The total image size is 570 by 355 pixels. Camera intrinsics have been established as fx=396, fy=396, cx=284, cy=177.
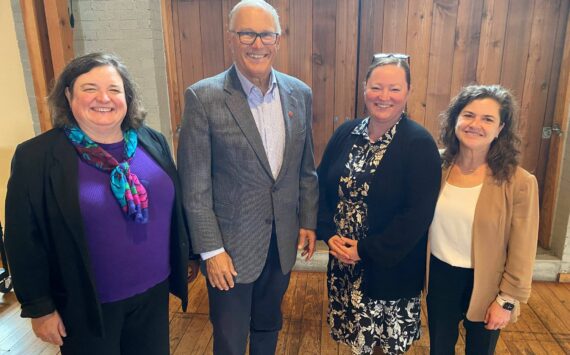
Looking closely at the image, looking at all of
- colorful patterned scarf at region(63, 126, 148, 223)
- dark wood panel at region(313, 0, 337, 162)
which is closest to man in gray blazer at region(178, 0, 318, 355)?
colorful patterned scarf at region(63, 126, 148, 223)

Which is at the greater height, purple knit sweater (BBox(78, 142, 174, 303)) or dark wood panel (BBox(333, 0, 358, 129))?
dark wood panel (BBox(333, 0, 358, 129))

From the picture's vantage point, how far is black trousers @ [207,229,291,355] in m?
1.53

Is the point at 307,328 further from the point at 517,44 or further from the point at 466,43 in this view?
the point at 517,44

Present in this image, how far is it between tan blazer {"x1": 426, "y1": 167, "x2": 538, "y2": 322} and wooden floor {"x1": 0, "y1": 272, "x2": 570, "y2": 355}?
905mm

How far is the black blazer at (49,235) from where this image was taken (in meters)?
1.13

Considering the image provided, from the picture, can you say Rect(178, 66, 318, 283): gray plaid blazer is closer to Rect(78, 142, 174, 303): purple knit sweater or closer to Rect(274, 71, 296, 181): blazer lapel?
Rect(274, 71, 296, 181): blazer lapel

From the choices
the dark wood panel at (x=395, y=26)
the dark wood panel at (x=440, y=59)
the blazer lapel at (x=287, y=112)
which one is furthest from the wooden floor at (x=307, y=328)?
the dark wood panel at (x=395, y=26)

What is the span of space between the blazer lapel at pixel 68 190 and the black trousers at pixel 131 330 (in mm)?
232

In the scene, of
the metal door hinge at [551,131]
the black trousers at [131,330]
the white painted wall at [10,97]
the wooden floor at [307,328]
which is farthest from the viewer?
the white painted wall at [10,97]

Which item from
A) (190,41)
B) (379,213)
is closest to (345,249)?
(379,213)

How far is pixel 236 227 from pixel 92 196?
1.64 feet

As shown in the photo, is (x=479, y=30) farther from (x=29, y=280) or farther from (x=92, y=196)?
(x=29, y=280)

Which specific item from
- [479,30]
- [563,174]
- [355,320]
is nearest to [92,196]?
[355,320]

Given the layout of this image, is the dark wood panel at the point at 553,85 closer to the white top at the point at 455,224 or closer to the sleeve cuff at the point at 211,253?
the white top at the point at 455,224
